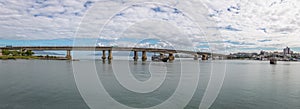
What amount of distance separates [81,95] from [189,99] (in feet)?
24.8

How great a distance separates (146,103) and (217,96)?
228 inches

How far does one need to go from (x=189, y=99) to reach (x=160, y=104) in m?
2.36

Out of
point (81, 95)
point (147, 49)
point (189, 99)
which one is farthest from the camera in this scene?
point (147, 49)

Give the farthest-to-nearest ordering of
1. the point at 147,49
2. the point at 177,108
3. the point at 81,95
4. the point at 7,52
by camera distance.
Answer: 1. the point at 7,52
2. the point at 147,49
3. the point at 81,95
4. the point at 177,108

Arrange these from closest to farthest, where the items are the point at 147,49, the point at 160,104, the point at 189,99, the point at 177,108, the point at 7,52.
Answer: the point at 177,108 → the point at 160,104 → the point at 189,99 → the point at 147,49 → the point at 7,52

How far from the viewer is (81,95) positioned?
16.8 meters

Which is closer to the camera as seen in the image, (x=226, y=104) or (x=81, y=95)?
(x=226, y=104)

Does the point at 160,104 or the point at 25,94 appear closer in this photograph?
the point at 160,104

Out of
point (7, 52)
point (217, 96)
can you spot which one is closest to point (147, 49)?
point (7, 52)

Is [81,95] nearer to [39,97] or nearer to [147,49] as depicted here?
[39,97]

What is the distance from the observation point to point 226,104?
571 inches

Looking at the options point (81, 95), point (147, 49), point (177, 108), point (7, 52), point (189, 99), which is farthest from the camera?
point (7, 52)

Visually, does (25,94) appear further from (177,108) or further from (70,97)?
(177,108)

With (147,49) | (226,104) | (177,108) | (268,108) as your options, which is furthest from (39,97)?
(147,49)
